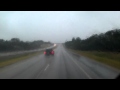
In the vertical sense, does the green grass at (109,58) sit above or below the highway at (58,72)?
below

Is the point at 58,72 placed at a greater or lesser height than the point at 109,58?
greater

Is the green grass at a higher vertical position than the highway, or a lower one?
lower

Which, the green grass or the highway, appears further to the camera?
the green grass

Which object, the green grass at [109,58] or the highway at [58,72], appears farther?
the green grass at [109,58]

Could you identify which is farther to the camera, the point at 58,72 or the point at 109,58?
the point at 109,58
